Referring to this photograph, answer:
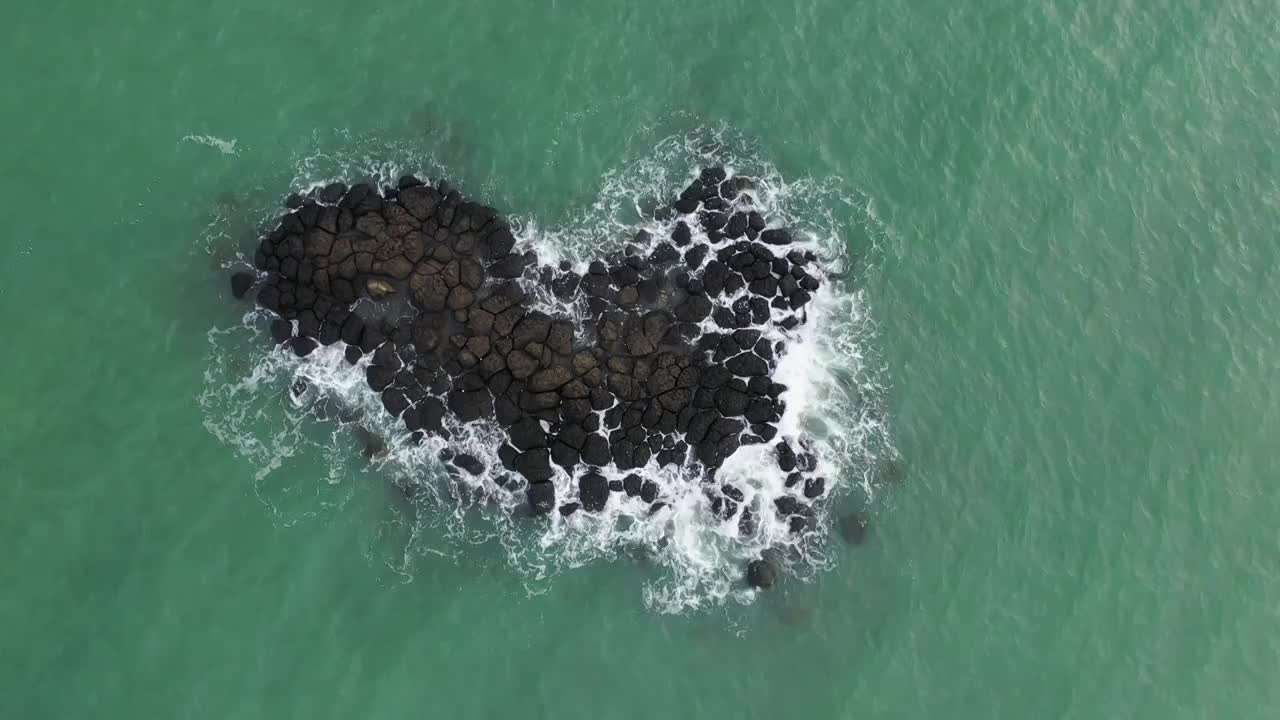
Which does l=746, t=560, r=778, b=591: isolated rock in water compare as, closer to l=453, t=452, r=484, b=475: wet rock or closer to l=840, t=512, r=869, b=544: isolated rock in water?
l=840, t=512, r=869, b=544: isolated rock in water

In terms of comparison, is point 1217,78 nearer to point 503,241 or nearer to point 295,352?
point 503,241

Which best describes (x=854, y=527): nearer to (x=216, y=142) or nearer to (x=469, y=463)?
(x=469, y=463)

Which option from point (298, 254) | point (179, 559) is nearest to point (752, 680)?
point (179, 559)

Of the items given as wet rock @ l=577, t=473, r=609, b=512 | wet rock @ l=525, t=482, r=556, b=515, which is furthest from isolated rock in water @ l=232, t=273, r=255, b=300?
wet rock @ l=577, t=473, r=609, b=512

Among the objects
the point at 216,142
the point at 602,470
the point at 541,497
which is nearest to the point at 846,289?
the point at 602,470

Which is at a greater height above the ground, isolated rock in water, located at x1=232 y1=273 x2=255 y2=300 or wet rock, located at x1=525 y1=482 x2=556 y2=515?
isolated rock in water, located at x1=232 y1=273 x2=255 y2=300

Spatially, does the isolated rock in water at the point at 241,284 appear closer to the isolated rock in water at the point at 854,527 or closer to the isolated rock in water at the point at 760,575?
the isolated rock in water at the point at 760,575
